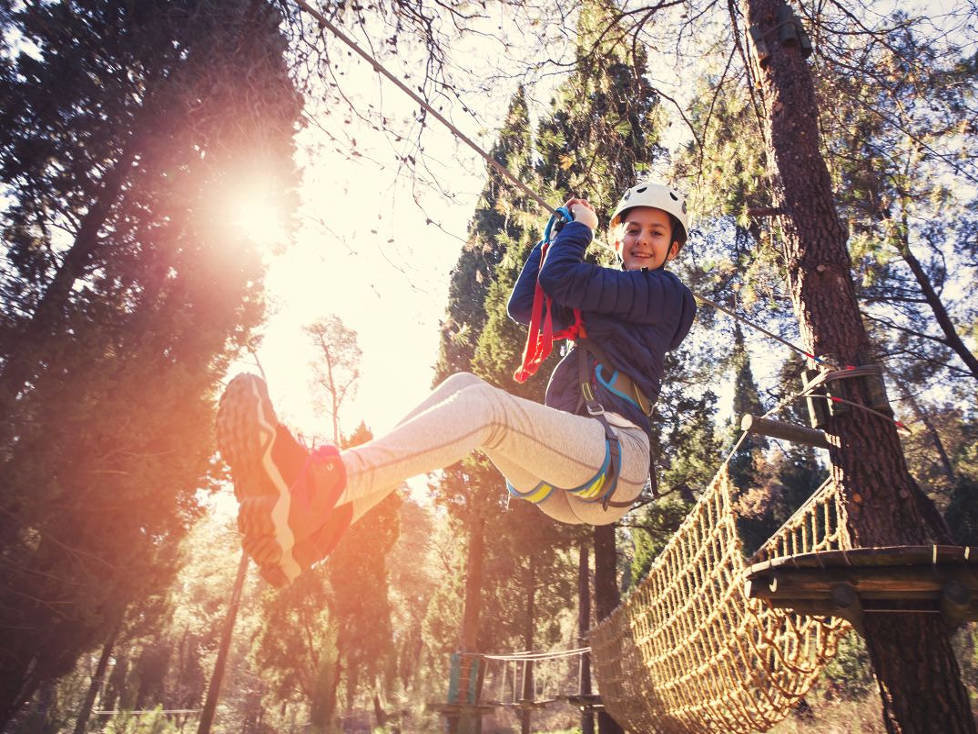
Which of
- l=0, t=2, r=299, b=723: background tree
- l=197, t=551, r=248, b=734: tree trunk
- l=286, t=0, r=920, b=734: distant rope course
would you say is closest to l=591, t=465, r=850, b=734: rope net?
l=286, t=0, r=920, b=734: distant rope course

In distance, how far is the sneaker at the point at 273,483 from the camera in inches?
47.3

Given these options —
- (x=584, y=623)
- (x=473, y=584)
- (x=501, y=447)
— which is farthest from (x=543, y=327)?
(x=584, y=623)

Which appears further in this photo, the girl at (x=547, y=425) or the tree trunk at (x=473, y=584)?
the tree trunk at (x=473, y=584)

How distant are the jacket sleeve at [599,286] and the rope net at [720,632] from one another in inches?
62.4

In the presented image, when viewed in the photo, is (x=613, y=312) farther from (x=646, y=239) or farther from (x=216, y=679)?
(x=216, y=679)

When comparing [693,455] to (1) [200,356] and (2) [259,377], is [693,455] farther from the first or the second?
(2) [259,377]

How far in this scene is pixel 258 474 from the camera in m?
1.23

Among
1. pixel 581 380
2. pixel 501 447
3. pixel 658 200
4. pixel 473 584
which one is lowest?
pixel 501 447

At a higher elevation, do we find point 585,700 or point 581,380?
point 581,380

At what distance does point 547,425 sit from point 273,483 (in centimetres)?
72

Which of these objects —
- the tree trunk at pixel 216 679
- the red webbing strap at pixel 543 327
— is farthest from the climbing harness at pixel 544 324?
the tree trunk at pixel 216 679

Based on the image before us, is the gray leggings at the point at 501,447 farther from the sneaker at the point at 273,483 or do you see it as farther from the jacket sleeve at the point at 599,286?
the jacket sleeve at the point at 599,286

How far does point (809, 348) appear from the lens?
3.21 metres

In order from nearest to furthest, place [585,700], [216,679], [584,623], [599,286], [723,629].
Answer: [599,286]
[723,629]
[585,700]
[216,679]
[584,623]
